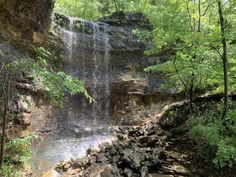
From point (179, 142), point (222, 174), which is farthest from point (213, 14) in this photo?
point (222, 174)

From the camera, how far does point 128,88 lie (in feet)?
44.2

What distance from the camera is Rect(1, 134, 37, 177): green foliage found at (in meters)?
6.08

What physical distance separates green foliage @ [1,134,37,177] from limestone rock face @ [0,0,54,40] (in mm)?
5267

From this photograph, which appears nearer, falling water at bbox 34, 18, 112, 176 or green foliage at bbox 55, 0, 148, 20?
falling water at bbox 34, 18, 112, 176

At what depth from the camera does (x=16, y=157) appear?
22.5 feet

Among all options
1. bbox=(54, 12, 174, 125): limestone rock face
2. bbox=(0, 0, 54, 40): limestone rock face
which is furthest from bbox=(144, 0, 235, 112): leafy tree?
bbox=(0, 0, 54, 40): limestone rock face

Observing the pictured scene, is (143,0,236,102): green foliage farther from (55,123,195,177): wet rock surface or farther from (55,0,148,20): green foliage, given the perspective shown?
(55,0,148,20): green foliage

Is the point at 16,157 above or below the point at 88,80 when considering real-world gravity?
below

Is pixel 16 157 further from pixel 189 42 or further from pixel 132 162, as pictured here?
pixel 189 42

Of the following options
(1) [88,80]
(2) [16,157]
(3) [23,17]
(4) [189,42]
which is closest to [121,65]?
(1) [88,80]

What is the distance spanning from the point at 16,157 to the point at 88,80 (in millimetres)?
7011

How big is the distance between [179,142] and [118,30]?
773 cm

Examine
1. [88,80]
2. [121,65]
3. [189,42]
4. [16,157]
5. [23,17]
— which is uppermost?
[23,17]

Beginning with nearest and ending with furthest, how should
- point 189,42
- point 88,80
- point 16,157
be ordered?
point 16,157
point 189,42
point 88,80
